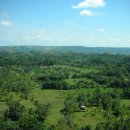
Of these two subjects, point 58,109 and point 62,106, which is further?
point 62,106

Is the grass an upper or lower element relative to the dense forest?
lower

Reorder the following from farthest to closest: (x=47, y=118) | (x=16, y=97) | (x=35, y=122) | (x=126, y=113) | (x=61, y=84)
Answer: (x=61, y=84) < (x=16, y=97) < (x=126, y=113) < (x=47, y=118) < (x=35, y=122)

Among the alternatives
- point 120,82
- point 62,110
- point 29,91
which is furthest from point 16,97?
point 120,82

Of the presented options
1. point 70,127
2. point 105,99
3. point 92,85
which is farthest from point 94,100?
point 92,85

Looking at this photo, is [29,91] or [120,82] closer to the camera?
[29,91]

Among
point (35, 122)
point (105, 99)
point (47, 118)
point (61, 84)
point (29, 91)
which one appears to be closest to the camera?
point (35, 122)

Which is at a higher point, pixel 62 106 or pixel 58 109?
pixel 62 106

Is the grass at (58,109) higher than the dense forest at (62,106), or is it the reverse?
the dense forest at (62,106)

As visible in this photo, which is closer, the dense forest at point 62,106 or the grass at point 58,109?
the dense forest at point 62,106

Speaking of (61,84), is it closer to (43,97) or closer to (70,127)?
(43,97)

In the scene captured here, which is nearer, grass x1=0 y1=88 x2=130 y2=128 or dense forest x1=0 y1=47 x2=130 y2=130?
dense forest x1=0 y1=47 x2=130 y2=130
